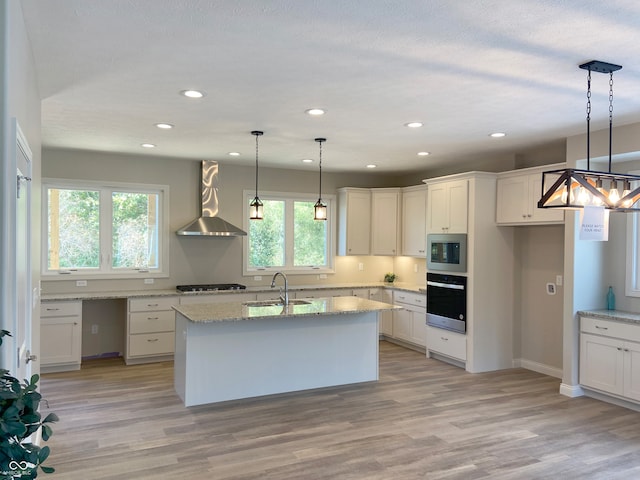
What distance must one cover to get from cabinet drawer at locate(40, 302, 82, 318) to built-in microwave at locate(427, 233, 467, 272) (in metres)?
4.30

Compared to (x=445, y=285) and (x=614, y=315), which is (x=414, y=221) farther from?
(x=614, y=315)

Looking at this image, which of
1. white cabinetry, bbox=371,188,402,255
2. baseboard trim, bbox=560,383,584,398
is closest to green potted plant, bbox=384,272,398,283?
white cabinetry, bbox=371,188,402,255

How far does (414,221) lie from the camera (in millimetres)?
7387

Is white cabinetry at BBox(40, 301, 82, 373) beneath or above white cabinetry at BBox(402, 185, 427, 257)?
beneath

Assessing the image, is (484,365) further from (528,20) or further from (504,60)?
(528,20)

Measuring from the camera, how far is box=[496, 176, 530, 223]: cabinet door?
5547 mm

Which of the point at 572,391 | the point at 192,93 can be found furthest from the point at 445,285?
the point at 192,93

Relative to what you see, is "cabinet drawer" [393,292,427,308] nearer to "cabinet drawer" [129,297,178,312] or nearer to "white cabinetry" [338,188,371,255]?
"white cabinetry" [338,188,371,255]

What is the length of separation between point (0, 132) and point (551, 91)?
332 centimetres

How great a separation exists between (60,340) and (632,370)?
588cm

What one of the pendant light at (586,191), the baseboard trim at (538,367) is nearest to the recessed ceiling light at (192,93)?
the pendant light at (586,191)

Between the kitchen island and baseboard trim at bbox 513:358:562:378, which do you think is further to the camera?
baseboard trim at bbox 513:358:562:378

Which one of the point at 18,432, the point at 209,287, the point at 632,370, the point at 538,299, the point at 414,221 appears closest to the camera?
the point at 18,432

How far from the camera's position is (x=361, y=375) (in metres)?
5.30
